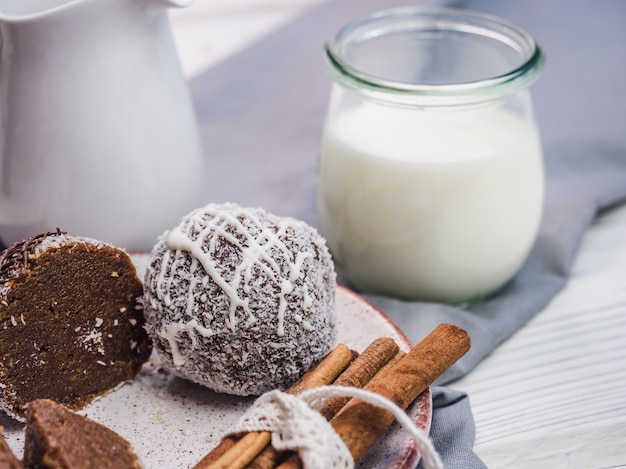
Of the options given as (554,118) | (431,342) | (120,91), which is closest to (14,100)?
(120,91)

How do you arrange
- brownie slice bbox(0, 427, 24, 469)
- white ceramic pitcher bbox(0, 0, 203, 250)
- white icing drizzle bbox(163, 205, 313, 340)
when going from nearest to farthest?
brownie slice bbox(0, 427, 24, 469), white icing drizzle bbox(163, 205, 313, 340), white ceramic pitcher bbox(0, 0, 203, 250)

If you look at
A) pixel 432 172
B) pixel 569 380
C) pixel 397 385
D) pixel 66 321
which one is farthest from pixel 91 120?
pixel 569 380

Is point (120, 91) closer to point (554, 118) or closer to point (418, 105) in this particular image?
point (418, 105)

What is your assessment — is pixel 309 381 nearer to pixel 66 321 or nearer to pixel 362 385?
pixel 362 385

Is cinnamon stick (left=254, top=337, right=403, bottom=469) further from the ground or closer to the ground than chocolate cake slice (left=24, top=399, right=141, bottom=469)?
closer to the ground

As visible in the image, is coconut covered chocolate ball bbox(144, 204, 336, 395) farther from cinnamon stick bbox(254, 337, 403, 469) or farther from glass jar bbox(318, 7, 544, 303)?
glass jar bbox(318, 7, 544, 303)

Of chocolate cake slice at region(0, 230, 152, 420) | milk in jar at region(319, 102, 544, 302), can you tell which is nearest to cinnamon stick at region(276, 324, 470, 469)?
milk in jar at region(319, 102, 544, 302)

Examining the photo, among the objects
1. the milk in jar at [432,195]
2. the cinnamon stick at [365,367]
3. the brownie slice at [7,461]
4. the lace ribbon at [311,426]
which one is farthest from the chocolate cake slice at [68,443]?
the milk in jar at [432,195]
